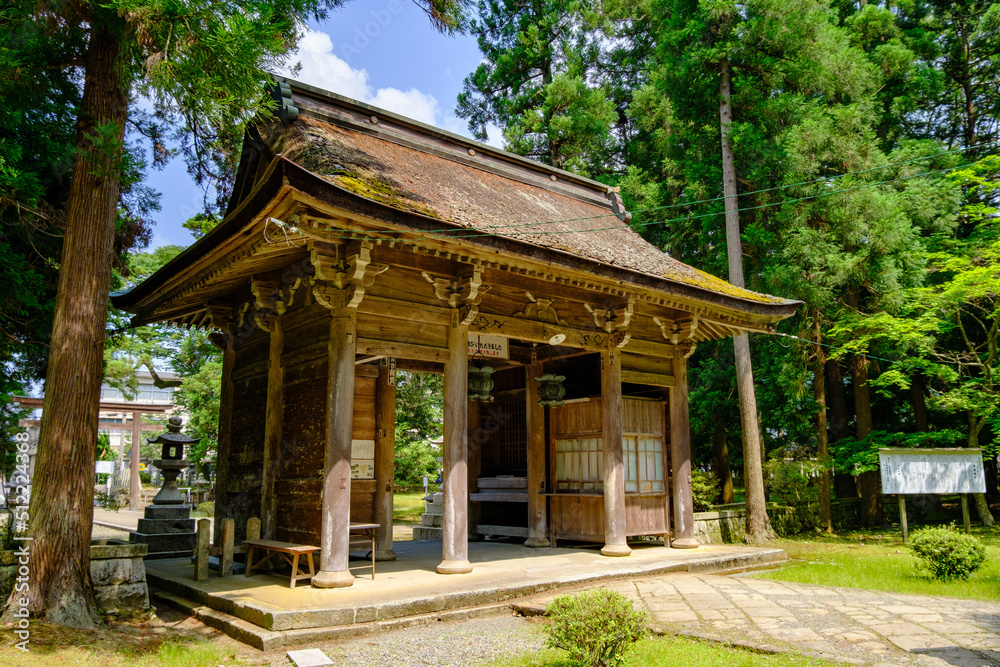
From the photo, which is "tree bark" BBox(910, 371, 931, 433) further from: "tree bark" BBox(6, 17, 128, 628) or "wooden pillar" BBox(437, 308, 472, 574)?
"tree bark" BBox(6, 17, 128, 628)

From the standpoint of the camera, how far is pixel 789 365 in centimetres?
1609

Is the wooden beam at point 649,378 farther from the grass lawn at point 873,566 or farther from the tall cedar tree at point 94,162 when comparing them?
the tall cedar tree at point 94,162

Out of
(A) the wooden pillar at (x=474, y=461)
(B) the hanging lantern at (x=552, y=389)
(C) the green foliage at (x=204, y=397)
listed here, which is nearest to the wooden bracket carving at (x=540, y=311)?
(B) the hanging lantern at (x=552, y=389)

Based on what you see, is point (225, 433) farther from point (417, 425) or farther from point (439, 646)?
point (417, 425)

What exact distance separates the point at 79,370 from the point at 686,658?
6.17 m

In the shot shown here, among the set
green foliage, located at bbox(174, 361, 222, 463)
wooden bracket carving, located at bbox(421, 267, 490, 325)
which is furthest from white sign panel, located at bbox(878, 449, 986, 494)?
green foliage, located at bbox(174, 361, 222, 463)

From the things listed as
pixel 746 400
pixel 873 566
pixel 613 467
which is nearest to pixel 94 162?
pixel 613 467

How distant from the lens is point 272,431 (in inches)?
341

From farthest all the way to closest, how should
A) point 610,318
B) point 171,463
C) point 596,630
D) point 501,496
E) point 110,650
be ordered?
point 501,496 → point 171,463 → point 610,318 → point 110,650 → point 596,630

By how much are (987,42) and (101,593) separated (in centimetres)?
2538

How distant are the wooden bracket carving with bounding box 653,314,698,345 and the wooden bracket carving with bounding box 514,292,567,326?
2152mm

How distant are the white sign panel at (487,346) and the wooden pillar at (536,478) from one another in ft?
4.90

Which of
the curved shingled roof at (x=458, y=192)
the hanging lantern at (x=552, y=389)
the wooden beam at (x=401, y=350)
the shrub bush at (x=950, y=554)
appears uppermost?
the curved shingled roof at (x=458, y=192)

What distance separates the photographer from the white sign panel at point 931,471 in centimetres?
1223
